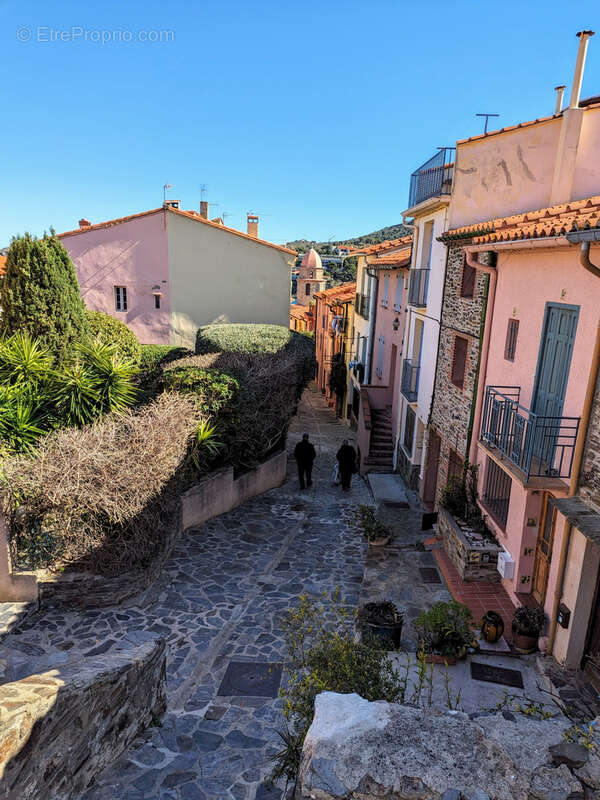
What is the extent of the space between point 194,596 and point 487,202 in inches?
423

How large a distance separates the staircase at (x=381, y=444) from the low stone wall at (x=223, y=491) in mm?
4854

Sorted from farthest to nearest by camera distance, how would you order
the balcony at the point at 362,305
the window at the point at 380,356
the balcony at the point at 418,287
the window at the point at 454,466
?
the balcony at the point at 362,305
the window at the point at 380,356
the balcony at the point at 418,287
the window at the point at 454,466

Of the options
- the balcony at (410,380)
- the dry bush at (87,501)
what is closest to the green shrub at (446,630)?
the dry bush at (87,501)

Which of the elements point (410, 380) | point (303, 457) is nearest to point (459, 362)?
point (410, 380)

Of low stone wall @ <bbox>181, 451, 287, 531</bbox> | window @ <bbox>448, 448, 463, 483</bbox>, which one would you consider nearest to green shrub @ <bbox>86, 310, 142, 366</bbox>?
low stone wall @ <bbox>181, 451, 287, 531</bbox>

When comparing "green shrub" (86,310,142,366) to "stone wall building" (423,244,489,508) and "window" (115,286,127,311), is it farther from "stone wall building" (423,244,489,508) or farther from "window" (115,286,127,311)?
"stone wall building" (423,244,489,508)

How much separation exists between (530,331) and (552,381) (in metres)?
1.22

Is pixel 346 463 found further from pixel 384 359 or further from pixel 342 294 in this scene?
pixel 342 294

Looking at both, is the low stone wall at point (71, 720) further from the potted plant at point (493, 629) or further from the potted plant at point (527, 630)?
the potted plant at point (527, 630)

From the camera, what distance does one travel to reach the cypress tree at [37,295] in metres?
18.4

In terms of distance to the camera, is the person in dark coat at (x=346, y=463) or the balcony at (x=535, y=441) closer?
the balcony at (x=535, y=441)

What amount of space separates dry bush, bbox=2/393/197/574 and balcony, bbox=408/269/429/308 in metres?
9.95

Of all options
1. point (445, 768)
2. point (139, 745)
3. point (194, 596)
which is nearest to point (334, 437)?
point (194, 596)

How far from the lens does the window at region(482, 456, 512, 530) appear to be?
428 inches
